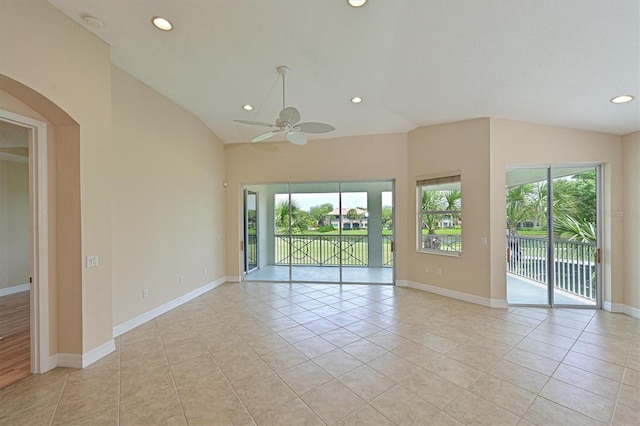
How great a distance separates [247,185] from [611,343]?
21.0 ft

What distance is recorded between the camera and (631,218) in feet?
13.0

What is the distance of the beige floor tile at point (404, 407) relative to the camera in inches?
77.7

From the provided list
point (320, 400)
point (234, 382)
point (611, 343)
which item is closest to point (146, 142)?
point (234, 382)

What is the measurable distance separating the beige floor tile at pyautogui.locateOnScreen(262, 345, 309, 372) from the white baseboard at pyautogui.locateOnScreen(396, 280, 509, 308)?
3.20 metres

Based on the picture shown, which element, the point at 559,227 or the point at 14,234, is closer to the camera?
the point at 559,227

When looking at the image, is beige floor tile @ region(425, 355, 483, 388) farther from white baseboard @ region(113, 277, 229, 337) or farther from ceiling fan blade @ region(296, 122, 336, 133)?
white baseboard @ region(113, 277, 229, 337)

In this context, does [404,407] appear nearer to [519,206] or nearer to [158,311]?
[158,311]

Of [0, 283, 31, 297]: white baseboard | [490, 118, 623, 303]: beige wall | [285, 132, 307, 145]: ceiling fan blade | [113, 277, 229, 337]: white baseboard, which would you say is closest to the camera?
[113, 277, 229, 337]: white baseboard

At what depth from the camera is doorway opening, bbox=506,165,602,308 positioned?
14.1 ft

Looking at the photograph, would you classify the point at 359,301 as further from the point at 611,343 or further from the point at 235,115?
the point at 235,115

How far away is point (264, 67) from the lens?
11.2 ft

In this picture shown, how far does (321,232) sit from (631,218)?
5.21 m

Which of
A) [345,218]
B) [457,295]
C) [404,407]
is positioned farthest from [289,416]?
[345,218]

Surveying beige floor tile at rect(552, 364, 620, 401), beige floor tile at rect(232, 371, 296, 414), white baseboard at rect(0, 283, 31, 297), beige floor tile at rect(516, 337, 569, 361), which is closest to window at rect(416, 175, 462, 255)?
beige floor tile at rect(516, 337, 569, 361)
